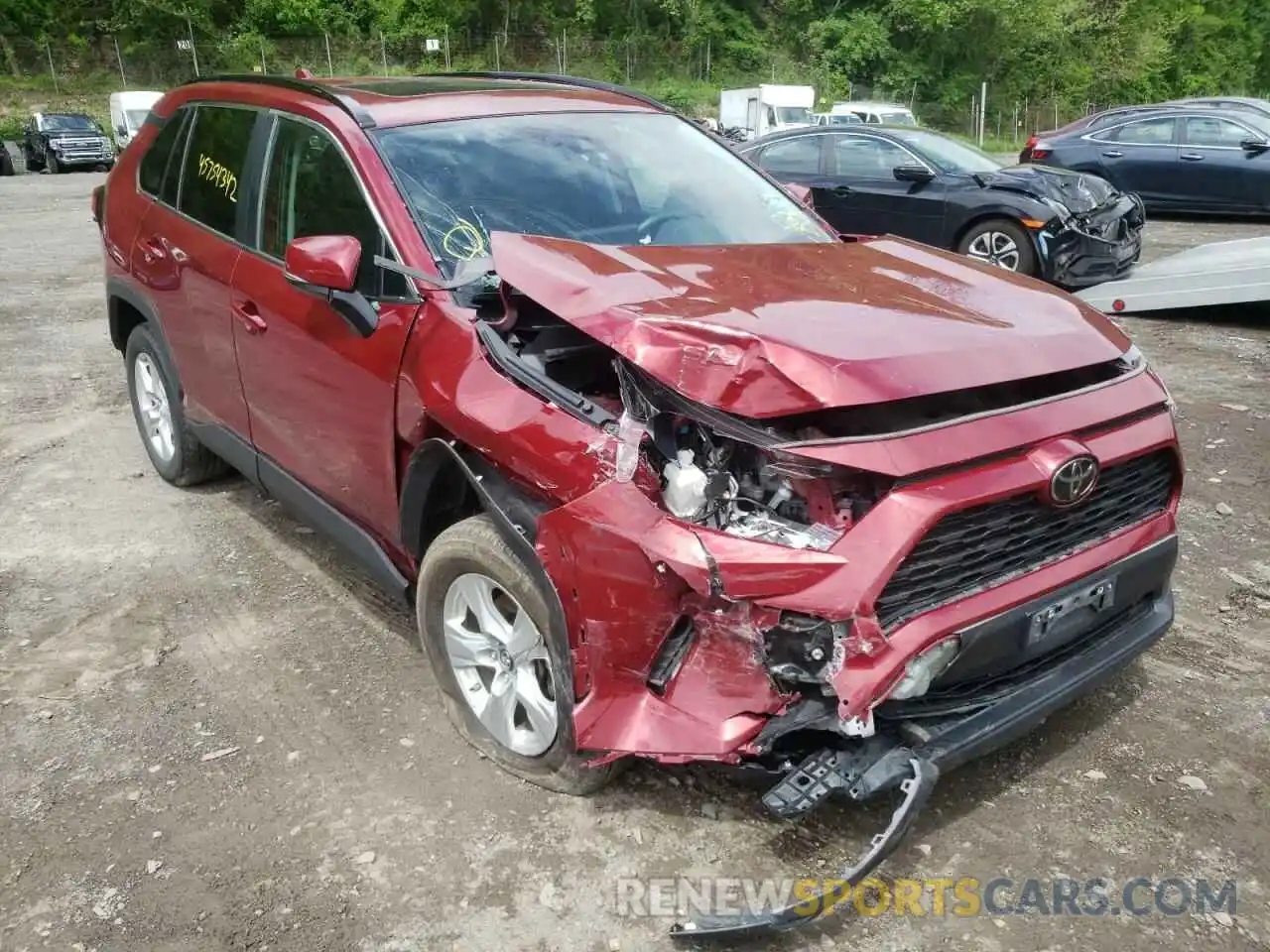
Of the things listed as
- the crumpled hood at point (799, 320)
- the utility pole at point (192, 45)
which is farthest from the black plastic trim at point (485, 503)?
the utility pole at point (192, 45)

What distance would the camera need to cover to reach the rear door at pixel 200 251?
400 centimetres

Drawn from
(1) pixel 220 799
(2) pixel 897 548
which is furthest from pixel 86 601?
(2) pixel 897 548

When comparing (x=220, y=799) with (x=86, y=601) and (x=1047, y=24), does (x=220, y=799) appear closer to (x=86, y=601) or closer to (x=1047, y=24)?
(x=86, y=601)

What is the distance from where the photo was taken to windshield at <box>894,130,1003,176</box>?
9789mm

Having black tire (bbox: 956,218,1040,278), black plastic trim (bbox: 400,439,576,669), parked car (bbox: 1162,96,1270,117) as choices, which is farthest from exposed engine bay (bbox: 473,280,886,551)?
parked car (bbox: 1162,96,1270,117)

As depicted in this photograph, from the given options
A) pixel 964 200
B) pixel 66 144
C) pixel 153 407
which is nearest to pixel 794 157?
pixel 964 200

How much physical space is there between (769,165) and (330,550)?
7.81 m

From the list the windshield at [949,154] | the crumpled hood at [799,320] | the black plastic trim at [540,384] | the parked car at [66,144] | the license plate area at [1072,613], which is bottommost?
the license plate area at [1072,613]

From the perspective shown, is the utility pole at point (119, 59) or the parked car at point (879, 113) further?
the utility pole at point (119, 59)

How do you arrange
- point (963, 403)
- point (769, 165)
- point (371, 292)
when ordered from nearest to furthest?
1. point (963, 403)
2. point (371, 292)
3. point (769, 165)

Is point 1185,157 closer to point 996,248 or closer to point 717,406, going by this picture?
point 996,248

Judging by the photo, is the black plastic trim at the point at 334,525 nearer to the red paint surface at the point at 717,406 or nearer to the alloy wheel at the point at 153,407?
the red paint surface at the point at 717,406

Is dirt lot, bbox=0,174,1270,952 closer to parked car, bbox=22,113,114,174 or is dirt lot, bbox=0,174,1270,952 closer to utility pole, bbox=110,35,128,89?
parked car, bbox=22,113,114,174

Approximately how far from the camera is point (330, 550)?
176 inches
